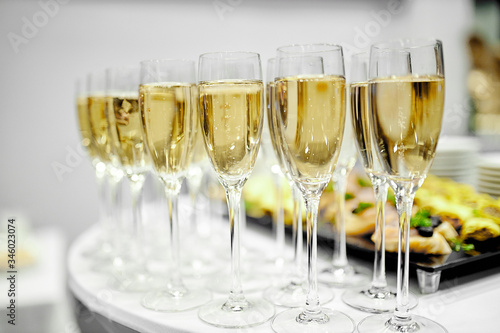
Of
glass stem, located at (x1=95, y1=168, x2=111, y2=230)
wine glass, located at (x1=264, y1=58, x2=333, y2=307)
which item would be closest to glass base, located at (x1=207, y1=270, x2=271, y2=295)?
wine glass, located at (x1=264, y1=58, x2=333, y2=307)

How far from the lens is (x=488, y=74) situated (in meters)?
4.51

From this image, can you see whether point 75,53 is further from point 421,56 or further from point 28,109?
point 421,56

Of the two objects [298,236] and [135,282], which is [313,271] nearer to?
[298,236]

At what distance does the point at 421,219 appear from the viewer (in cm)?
108

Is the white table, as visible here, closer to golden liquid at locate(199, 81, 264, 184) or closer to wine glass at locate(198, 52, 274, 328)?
wine glass at locate(198, 52, 274, 328)

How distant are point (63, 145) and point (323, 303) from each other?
9.73 ft

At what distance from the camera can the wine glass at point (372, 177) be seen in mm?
841

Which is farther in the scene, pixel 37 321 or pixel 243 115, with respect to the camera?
pixel 37 321

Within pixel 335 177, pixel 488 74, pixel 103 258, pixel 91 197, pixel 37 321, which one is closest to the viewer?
pixel 335 177

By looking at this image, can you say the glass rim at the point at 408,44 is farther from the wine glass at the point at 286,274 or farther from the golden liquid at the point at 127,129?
the golden liquid at the point at 127,129

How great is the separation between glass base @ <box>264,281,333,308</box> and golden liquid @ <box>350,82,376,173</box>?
0.28 m

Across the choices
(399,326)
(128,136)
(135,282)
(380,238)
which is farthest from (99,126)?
(399,326)

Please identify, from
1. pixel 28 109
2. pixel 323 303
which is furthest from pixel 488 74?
pixel 323 303

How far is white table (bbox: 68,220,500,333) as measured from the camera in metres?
0.80
